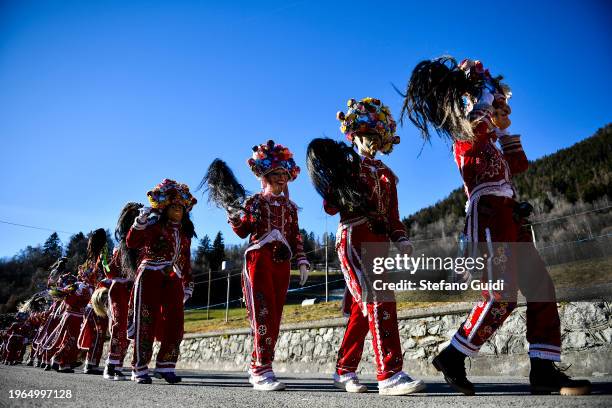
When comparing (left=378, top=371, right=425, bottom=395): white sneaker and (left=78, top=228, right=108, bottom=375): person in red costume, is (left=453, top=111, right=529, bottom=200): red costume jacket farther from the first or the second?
(left=78, top=228, right=108, bottom=375): person in red costume

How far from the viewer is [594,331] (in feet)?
14.2

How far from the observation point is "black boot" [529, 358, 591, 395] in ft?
8.54

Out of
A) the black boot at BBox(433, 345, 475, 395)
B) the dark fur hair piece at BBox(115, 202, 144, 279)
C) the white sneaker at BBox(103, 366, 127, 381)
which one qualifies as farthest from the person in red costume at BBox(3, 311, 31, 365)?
the black boot at BBox(433, 345, 475, 395)

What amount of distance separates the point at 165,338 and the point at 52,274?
733cm

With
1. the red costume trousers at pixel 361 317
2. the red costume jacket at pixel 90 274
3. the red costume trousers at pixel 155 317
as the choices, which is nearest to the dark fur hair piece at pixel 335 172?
the red costume trousers at pixel 361 317

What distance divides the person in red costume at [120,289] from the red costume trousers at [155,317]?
97 cm

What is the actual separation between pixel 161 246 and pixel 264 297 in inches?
80.1

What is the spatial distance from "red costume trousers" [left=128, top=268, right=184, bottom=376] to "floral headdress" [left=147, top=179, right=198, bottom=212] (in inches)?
35.4

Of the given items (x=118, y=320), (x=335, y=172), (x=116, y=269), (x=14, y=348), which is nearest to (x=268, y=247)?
(x=335, y=172)

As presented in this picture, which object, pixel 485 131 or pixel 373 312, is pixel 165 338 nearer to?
pixel 373 312

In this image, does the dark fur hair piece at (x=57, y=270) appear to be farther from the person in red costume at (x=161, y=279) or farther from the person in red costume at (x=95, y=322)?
the person in red costume at (x=161, y=279)

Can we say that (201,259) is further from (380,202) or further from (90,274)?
(380,202)

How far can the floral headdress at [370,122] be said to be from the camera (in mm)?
4016

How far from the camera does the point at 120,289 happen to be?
6777 millimetres
